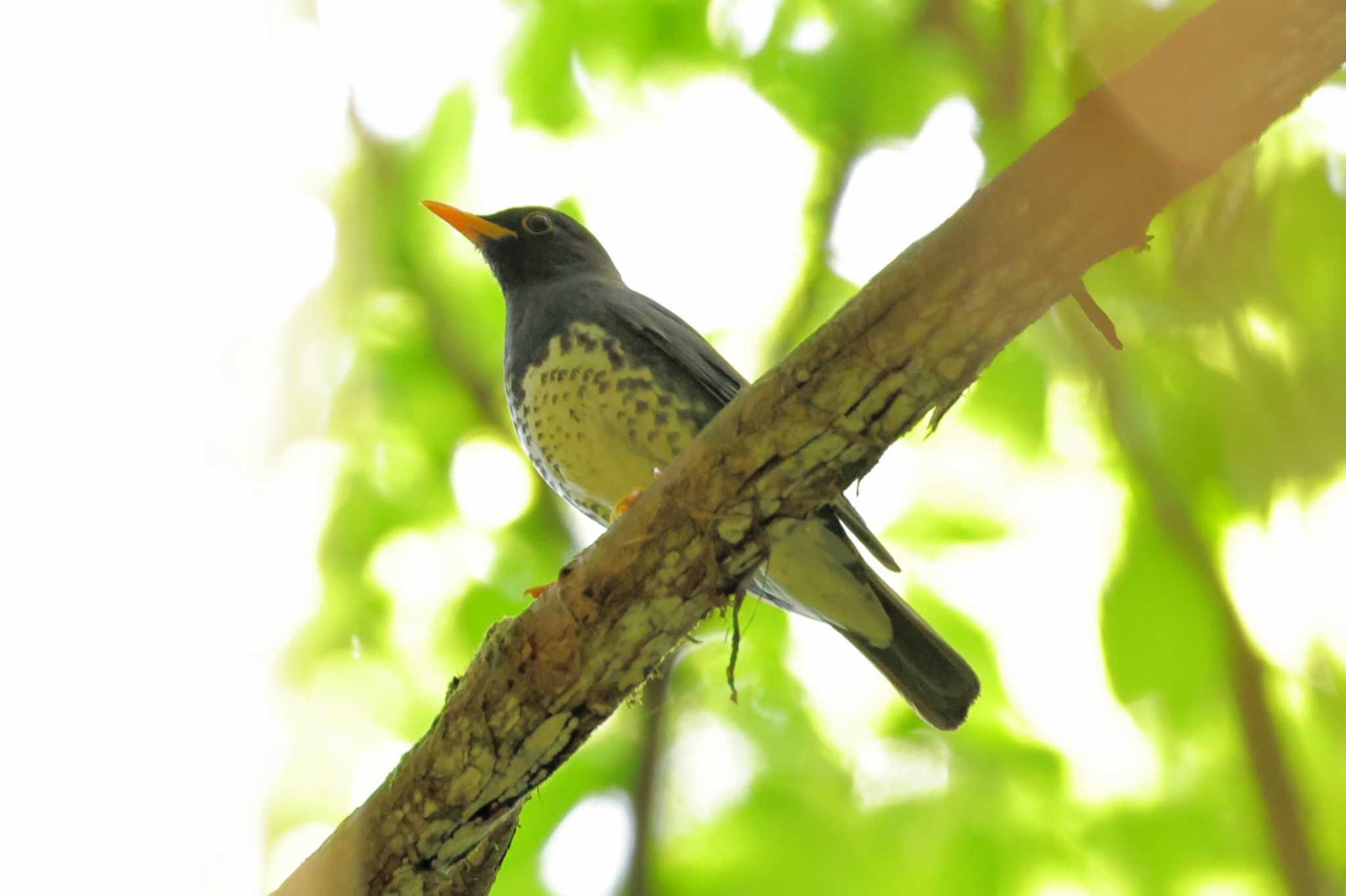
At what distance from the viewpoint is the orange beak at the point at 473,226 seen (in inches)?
199

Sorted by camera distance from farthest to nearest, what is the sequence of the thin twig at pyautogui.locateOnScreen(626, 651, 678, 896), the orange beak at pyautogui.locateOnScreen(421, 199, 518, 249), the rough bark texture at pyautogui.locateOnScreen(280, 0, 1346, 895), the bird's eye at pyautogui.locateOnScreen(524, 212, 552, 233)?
the bird's eye at pyautogui.locateOnScreen(524, 212, 552, 233) < the orange beak at pyautogui.locateOnScreen(421, 199, 518, 249) < the thin twig at pyautogui.locateOnScreen(626, 651, 678, 896) < the rough bark texture at pyautogui.locateOnScreen(280, 0, 1346, 895)

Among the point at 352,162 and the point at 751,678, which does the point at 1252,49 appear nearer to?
the point at 751,678

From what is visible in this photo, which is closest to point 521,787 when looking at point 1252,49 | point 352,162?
point 1252,49

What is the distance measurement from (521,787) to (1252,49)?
2.20m

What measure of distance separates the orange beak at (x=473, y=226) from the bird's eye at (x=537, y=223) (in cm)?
7

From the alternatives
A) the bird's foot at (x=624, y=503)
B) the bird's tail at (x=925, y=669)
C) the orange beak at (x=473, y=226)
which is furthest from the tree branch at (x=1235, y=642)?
the orange beak at (x=473, y=226)

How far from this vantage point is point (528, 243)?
514 cm

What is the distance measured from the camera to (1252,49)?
2.15 metres

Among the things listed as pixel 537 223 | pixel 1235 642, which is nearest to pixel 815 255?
pixel 537 223

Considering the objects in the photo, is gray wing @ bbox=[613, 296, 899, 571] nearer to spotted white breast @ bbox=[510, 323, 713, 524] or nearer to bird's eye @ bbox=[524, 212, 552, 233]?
spotted white breast @ bbox=[510, 323, 713, 524]

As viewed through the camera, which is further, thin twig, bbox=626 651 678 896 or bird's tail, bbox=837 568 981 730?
thin twig, bbox=626 651 678 896

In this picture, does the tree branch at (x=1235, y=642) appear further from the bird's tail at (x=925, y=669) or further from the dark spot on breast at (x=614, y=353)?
the dark spot on breast at (x=614, y=353)

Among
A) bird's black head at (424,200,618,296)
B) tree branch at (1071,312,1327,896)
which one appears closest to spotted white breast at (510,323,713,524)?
bird's black head at (424,200,618,296)

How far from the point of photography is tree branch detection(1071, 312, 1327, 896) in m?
3.56
